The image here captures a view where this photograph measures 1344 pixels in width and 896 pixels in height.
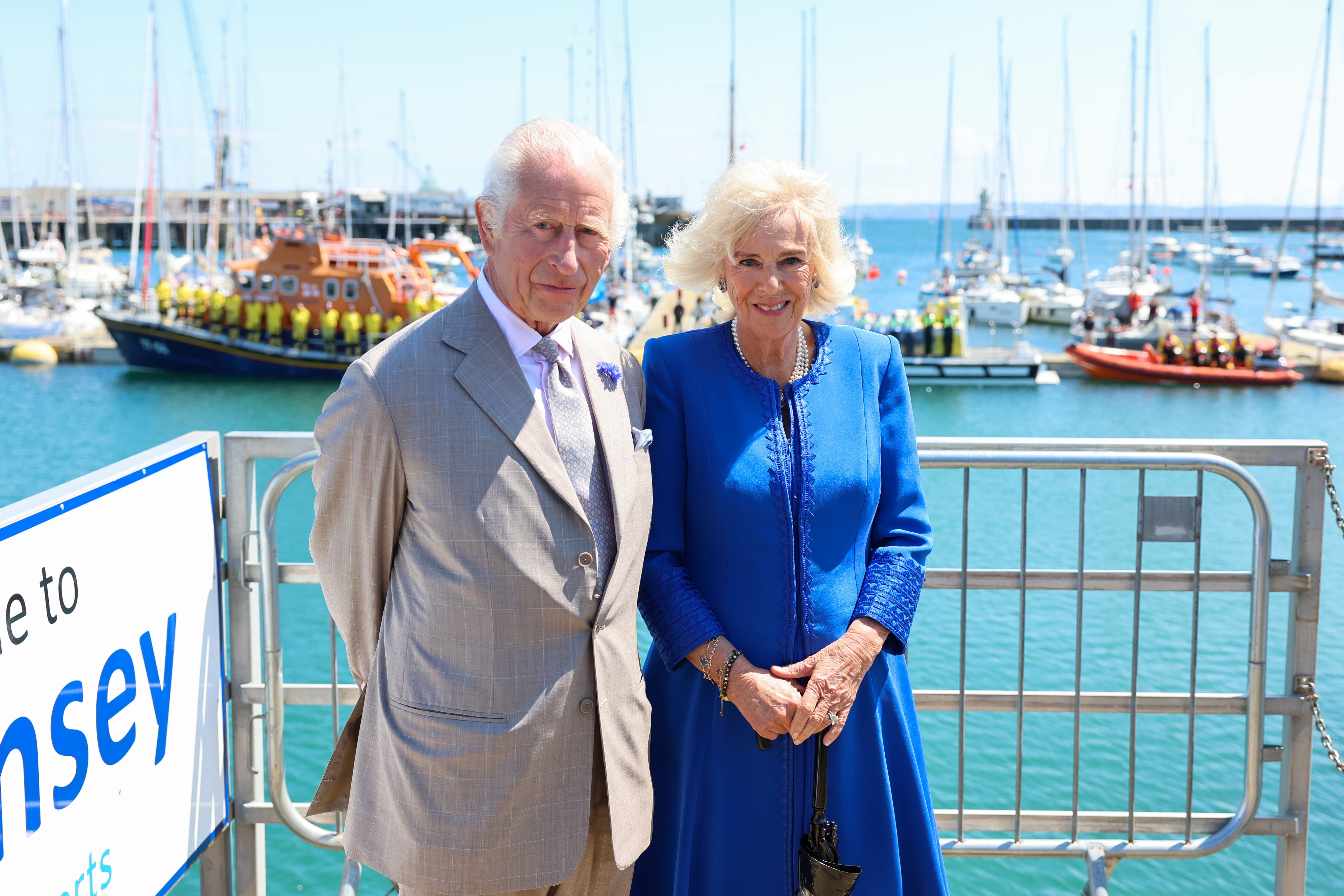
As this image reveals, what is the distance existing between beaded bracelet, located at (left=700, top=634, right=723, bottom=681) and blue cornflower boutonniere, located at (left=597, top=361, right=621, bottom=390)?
47cm

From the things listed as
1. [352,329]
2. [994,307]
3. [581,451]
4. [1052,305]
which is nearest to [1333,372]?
[994,307]

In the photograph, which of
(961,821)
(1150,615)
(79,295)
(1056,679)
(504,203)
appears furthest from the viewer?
(79,295)

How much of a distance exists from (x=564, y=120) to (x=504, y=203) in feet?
0.58

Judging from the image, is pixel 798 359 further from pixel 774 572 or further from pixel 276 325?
pixel 276 325

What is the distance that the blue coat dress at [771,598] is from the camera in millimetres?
1827

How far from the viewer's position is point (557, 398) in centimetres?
164

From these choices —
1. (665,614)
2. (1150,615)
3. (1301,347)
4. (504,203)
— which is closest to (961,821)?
(665,614)

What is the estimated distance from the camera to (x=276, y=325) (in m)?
26.6

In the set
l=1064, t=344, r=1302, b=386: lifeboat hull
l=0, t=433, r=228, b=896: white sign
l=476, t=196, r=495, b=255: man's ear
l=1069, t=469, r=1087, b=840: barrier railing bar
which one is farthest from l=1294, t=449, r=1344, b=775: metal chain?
l=1064, t=344, r=1302, b=386: lifeboat hull

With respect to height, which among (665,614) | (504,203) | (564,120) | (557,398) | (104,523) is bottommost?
(665,614)

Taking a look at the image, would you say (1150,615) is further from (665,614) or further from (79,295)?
(79,295)

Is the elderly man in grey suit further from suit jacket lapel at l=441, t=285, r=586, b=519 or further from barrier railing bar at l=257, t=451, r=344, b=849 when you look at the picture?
barrier railing bar at l=257, t=451, r=344, b=849

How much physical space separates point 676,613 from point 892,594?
393mm

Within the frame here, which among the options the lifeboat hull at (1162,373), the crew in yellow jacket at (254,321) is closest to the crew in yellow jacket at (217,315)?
the crew in yellow jacket at (254,321)
